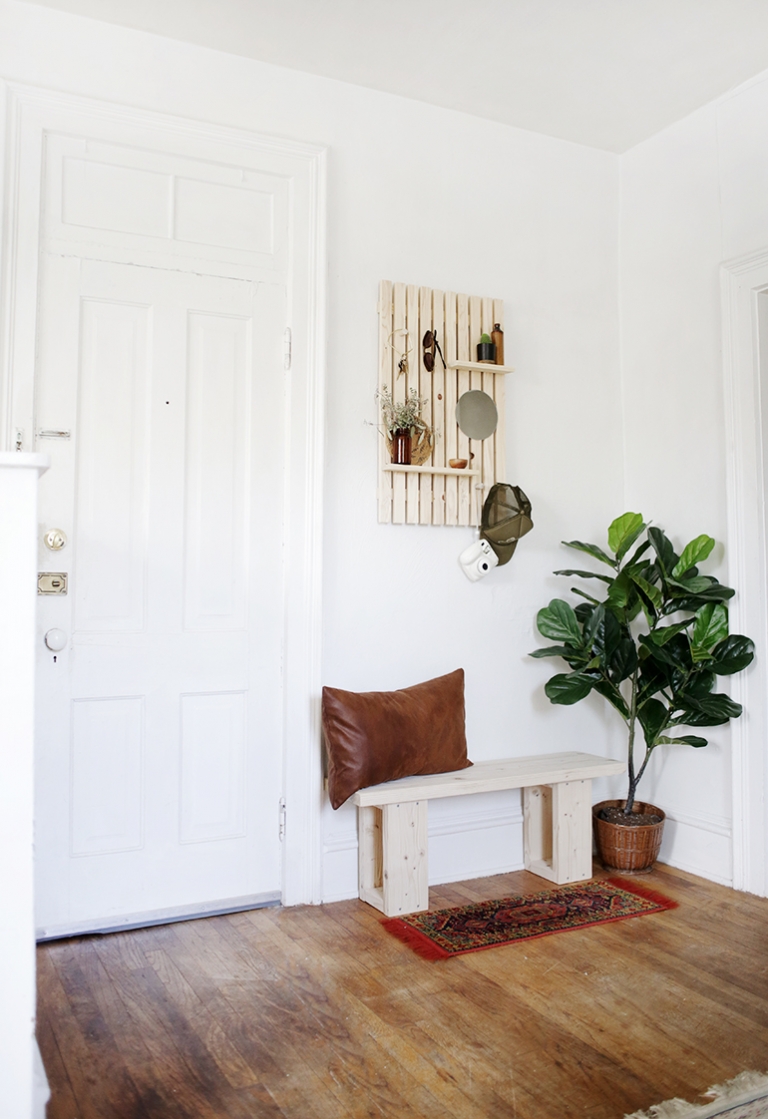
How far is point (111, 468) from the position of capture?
295 centimetres

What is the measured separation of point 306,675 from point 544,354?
1727 mm

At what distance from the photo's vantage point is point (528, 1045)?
6.89ft

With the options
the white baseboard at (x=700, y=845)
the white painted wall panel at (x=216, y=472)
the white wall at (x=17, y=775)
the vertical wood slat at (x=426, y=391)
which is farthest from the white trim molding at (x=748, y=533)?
the white wall at (x=17, y=775)

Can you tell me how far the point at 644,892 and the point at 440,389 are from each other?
2.06 metres

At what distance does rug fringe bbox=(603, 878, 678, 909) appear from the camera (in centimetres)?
313

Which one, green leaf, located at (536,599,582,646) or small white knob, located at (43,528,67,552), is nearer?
small white knob, located at (43,528,67,552)

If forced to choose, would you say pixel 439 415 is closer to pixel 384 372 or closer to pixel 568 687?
pixel 384 372

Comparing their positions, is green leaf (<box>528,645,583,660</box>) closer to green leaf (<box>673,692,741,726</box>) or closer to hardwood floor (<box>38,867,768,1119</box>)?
green leaf (<box>673,692,741,726</box>)

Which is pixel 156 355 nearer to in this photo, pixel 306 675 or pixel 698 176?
pixel 306 675

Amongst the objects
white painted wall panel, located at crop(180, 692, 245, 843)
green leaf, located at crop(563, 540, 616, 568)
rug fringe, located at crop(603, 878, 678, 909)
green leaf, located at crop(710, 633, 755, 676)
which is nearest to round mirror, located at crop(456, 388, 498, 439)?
green leaf, located at crop(563, 540, 616, 568)

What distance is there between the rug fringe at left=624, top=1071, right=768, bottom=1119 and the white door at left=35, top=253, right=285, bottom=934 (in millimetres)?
1614

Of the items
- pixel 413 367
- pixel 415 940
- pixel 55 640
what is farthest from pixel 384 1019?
pixel 413 367

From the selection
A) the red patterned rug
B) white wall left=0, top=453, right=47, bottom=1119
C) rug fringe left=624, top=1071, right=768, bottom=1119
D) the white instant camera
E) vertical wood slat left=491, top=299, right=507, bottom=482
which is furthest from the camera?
vertical wood slat left=491, top=299, right=507, bottom=482

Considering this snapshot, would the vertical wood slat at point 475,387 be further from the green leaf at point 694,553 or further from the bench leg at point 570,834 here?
→ the bench leg at point 570,834
